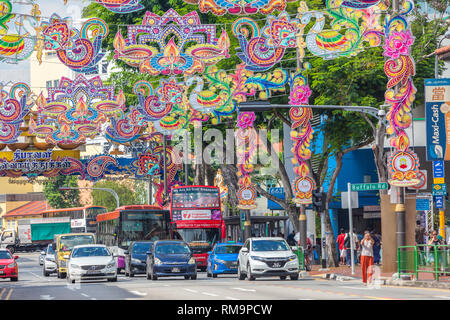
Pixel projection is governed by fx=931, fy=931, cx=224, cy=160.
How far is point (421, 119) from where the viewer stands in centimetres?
5300

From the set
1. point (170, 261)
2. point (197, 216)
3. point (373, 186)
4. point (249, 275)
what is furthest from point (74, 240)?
point (373, 186)

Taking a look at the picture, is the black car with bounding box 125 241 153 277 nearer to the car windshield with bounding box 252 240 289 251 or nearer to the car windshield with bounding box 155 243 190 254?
the car windshield with bounding box 155 243 190 254

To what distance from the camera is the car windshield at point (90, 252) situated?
37156 mm

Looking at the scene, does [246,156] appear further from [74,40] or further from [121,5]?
[121,5]

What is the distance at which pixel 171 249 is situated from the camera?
38156 millimetres

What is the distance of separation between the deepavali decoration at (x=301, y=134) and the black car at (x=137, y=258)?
7405 millimetres

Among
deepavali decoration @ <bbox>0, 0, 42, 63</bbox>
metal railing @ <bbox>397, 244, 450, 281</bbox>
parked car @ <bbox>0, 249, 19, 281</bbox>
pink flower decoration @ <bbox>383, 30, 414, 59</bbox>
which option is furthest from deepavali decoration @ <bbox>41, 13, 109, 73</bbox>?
metal railing @ <bbox>397, 244, 450, 281</bbox>

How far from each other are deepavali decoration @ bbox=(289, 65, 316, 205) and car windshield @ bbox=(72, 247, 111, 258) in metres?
8.60

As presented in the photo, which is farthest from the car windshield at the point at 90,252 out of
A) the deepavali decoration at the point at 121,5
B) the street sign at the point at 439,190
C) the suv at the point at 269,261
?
the street sign at the point at 439,190

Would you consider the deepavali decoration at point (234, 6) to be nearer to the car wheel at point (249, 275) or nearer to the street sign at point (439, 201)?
the car wheel at point (249, 275)

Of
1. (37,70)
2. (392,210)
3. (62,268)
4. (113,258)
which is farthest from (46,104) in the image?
(37,70)

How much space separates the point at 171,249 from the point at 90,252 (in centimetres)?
331

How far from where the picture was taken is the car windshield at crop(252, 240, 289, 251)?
35.5m
